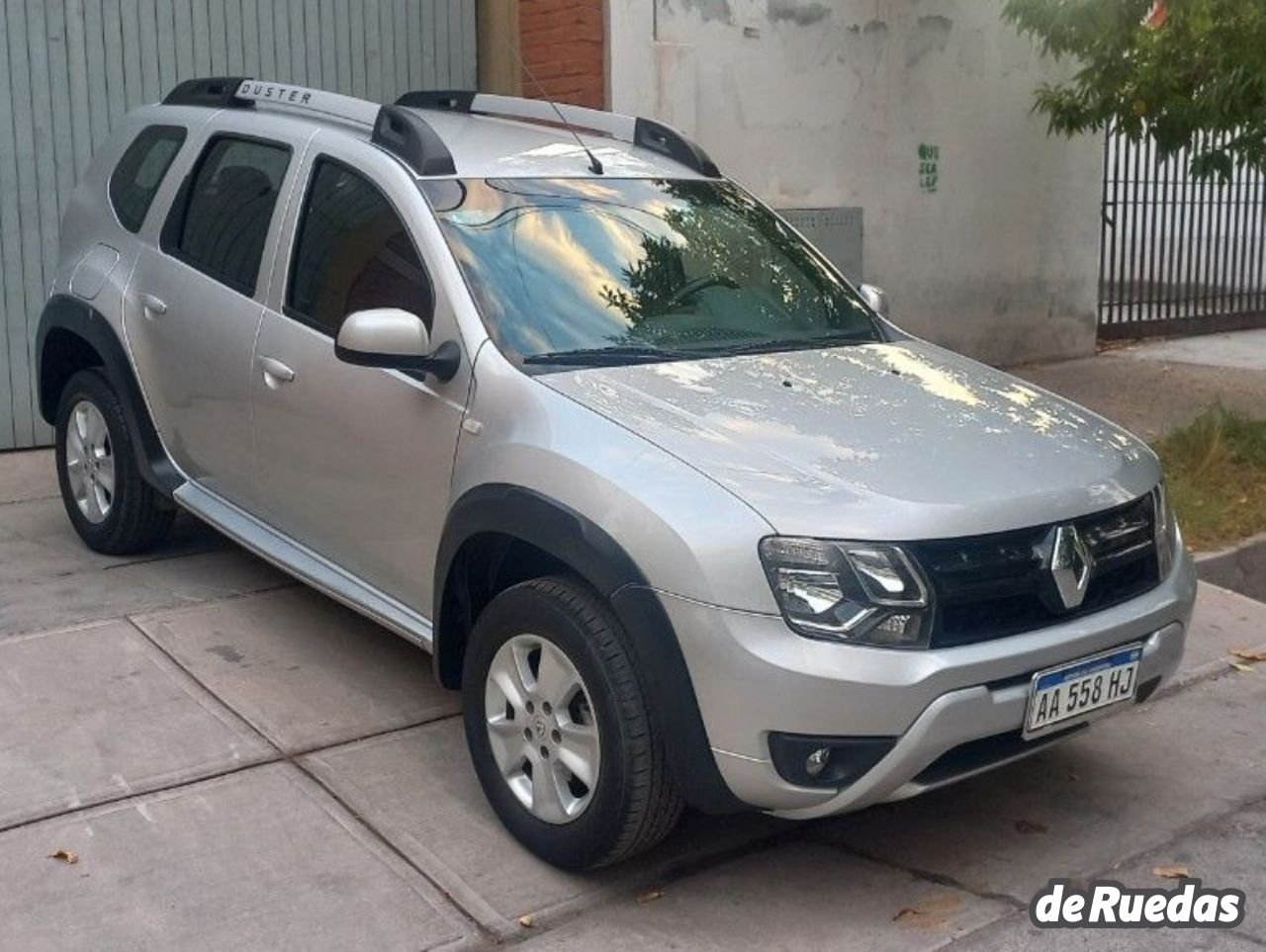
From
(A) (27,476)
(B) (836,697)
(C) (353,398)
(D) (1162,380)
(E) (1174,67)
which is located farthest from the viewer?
(D) (1162,380)

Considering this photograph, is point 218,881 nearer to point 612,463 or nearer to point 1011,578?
point 612,463

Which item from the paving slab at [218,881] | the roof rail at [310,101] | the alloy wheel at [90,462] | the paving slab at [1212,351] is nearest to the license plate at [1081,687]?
the paving slab at [218,881]

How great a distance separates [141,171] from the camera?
253 inches

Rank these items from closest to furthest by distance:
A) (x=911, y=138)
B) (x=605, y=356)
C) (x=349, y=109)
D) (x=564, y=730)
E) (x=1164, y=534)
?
(x=564, y=730), (x=1164, y=534), (x=605, y=356), (x=349, y=109), (x=911, y=138)

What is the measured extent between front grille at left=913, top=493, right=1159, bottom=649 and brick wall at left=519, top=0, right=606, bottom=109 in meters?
5.89

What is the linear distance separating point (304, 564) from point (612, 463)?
1.72 meters

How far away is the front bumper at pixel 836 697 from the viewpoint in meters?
3.62

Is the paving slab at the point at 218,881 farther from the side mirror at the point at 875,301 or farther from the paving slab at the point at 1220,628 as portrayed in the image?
the paving slab at the point at 1220,628

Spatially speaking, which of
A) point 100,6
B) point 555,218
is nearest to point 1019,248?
point 100,6

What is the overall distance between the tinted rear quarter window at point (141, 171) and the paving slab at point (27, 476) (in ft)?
6.46

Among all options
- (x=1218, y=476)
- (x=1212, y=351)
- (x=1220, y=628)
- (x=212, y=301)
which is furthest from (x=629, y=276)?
(x=1212, y=351)

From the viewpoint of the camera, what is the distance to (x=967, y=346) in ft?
38.5

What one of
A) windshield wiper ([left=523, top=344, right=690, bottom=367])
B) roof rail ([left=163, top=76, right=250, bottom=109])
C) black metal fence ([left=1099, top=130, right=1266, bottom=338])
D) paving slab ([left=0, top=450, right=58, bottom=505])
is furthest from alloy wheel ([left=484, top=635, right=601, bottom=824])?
black metal fence ([left=1099, top=130, right=1266, bottom=338])

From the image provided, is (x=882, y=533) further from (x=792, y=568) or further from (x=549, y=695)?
(x=549, y=695)
